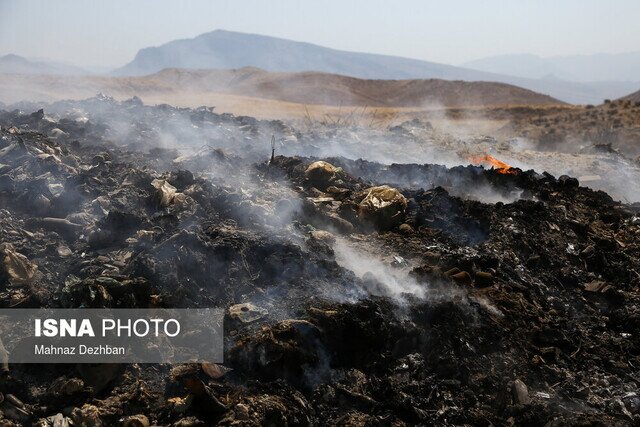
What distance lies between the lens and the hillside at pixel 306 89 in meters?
27.5

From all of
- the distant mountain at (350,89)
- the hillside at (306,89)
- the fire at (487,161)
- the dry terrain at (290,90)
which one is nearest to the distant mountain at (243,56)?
the hillside at (306,89)

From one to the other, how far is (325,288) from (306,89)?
3061cm

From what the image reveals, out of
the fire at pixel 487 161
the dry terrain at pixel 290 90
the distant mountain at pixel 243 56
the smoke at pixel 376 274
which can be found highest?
the distant mountain at pixel 243 56

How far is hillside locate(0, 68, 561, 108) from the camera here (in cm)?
2752

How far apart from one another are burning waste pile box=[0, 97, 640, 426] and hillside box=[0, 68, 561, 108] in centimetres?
2079

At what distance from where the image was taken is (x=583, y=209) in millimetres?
7281

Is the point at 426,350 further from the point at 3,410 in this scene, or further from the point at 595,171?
the point at 595,171

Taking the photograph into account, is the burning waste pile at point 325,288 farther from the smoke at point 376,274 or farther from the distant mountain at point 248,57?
the distant mountain at point 248,57

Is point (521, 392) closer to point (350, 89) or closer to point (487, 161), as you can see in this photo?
point (487, 161)

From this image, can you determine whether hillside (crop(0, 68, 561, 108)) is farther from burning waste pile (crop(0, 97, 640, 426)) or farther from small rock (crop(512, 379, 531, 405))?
small rock (crop(512, 379, 531, 405))

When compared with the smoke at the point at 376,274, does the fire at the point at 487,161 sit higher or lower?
higher

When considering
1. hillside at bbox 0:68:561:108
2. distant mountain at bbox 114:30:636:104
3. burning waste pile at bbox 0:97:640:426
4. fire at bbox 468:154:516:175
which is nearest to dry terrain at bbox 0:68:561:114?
hillside at bbox 0:68:561:108

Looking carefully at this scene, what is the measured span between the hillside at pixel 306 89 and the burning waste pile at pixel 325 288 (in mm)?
20794

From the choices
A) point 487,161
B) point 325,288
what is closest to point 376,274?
point 325,288
